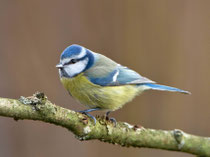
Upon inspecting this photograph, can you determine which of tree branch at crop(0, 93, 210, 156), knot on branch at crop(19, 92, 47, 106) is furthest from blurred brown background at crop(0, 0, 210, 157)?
knot on branch at crop(19, 92, 47, 106)

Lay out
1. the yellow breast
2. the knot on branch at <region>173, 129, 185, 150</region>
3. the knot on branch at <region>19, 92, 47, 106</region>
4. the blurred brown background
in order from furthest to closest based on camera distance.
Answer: the blurred brown background < the yellow breast < the knot on branch at <region>173, 129, 185, 150</region> < the knot on branch at <region>19, 92, 47, 106</region>

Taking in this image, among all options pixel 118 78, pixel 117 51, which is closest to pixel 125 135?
pixel 118 78

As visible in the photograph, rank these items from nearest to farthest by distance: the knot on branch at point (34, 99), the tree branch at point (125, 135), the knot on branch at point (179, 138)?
the knot on branch at point (34, 99)
the tree branch at point (125, 135)
the knot on branch at point (179, 138)

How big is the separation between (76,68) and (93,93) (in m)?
0.19

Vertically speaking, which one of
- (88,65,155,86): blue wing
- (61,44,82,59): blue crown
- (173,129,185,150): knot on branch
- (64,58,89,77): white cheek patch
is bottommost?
(173,129,185,150): knot on branch

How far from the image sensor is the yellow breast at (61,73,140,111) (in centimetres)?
171

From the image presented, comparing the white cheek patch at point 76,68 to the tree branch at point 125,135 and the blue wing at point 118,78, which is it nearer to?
the blue wing at point 118,78

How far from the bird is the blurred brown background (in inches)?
25.7

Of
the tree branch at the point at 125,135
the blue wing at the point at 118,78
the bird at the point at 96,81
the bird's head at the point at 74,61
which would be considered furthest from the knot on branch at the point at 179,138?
the bird's head at the point at 74,61

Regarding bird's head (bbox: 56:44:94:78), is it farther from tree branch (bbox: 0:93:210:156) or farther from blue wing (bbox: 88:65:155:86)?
tree branch (bbox: 0:93:210:156)

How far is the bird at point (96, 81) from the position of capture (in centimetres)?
172

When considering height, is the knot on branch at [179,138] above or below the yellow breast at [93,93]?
below

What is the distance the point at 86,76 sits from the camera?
177 cm

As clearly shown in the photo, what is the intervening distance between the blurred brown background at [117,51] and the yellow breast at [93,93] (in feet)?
2.37
